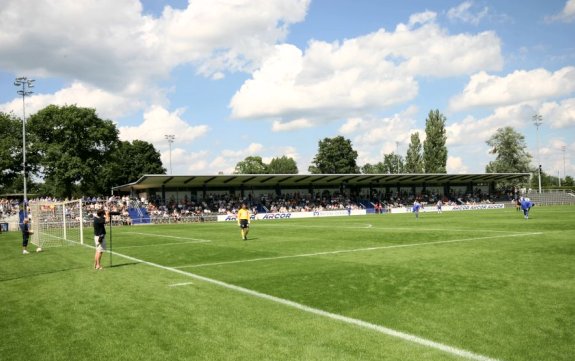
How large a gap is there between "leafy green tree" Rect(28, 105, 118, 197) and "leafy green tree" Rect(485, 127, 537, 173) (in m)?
80.4

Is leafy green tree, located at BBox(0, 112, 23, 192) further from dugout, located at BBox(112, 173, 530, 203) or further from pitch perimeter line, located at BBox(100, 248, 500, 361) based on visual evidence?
pitch perimeter line, located at BBox(100, 248, 500, 361)

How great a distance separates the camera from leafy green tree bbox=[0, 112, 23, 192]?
6191 cm

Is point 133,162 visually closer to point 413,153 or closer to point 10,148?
point 10,148

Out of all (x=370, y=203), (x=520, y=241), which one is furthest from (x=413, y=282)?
(x=370, y=203)

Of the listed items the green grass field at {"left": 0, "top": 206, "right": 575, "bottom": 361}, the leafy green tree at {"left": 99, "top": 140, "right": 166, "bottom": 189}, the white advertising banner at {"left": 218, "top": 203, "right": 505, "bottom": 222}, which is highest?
the leafy green tree at {"left": 99, "top": 140, "right": 166, "bottom": 189}

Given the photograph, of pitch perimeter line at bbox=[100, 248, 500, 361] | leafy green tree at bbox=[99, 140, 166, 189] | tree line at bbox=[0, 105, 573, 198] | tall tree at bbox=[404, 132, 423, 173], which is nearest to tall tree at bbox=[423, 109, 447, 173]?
tree line at bbox=[0, 105, 573, 198]

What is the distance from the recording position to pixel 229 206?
5947 centimetres

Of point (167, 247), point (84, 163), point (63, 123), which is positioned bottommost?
point (167, 247)

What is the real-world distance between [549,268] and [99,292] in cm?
1130

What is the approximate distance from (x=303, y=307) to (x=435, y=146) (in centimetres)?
9043

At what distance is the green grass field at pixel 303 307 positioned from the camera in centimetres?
609

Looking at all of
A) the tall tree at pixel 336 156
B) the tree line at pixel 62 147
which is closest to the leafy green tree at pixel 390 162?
the tall tree at pixel 336 156

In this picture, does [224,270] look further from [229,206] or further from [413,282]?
[229,206]

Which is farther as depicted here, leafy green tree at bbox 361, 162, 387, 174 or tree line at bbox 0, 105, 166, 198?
leafy green tree at bbox 361, 162, 387, 174
